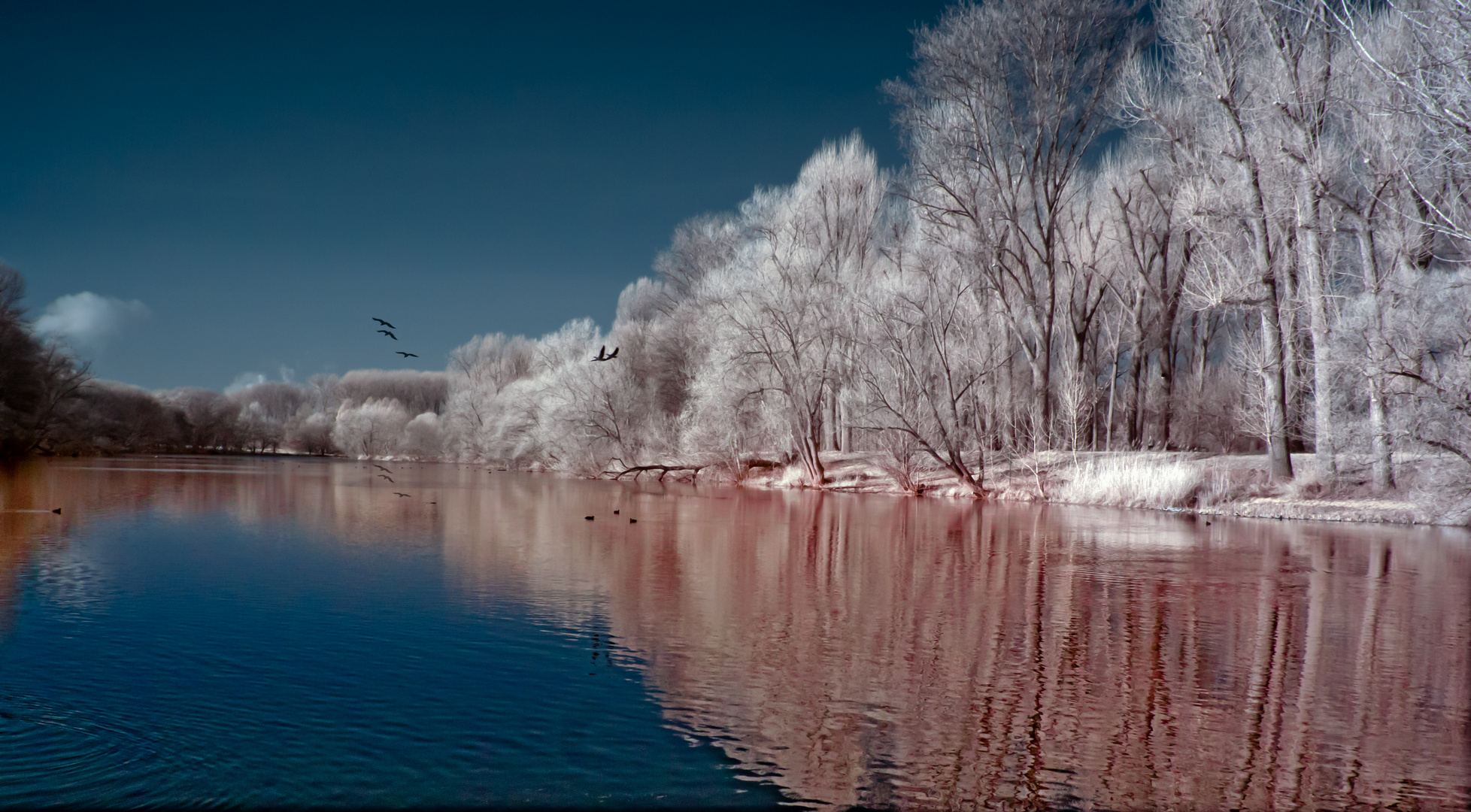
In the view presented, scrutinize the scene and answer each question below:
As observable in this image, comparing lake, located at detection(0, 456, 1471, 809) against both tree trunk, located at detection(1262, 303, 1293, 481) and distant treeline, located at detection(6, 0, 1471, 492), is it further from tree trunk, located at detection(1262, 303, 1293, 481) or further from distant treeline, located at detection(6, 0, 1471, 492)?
tree trunk, located at detection(1262, 303, 1293, 481)

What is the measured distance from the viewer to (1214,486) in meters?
20.2

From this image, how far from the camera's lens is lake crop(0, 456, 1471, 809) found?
403 centimetres

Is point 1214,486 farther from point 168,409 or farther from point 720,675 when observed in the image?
point 168,409

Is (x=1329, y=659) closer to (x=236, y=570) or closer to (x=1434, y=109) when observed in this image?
(x=1434, y=109)

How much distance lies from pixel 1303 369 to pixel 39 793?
23607 mm

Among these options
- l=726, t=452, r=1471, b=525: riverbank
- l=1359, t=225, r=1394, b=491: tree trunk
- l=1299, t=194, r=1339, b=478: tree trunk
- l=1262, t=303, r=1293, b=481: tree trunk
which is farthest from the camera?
l=1262, t=303, r=1293, b=481: tree trunk

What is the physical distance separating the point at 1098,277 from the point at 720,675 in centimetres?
2740

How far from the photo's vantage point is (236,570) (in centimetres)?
951

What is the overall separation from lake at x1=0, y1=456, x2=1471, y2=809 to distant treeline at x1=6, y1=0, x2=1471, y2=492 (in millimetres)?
4468

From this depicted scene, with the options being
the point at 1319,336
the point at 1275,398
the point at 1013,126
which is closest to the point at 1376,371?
the point at 1319,336

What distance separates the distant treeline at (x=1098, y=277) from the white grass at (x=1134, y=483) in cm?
153

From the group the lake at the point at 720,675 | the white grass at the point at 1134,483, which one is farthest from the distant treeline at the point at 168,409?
the white grass at the point at 1134,483

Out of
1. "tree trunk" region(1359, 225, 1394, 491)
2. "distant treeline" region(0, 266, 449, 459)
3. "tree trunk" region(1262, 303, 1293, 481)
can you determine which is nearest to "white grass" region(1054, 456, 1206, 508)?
"tree trunk" region(1262, 303, 1293, 481)

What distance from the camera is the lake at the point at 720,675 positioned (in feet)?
13.2
